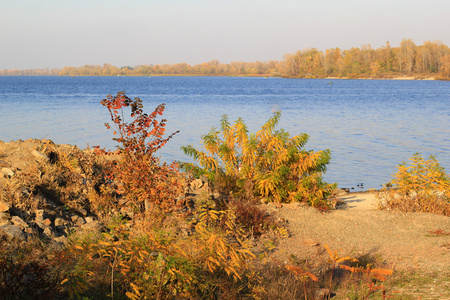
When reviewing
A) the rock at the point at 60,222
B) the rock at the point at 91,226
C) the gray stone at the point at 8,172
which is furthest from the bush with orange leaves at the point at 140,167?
the gray stone at the point at 8,172

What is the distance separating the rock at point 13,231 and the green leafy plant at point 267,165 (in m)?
4.74

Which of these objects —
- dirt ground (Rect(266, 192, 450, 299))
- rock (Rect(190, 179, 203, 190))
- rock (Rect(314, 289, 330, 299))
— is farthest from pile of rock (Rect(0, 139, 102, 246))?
rock (Rect(314, 289, 330, 299))

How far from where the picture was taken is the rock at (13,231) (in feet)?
18.7

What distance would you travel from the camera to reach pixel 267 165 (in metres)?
10.1

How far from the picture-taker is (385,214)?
9273 mm

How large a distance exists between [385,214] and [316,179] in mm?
1631

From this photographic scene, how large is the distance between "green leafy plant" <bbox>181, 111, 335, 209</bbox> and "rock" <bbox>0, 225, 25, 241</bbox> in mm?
4744

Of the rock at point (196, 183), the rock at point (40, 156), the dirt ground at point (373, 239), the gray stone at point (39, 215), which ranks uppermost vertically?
the rock at point (40, 156)

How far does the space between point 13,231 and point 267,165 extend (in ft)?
19.1

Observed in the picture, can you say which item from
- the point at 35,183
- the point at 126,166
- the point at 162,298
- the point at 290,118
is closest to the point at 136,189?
the point at 126,166

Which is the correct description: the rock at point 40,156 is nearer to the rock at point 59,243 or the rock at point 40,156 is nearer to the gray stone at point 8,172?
the gray stone at point 8,172

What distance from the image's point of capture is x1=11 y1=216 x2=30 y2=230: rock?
242 inches

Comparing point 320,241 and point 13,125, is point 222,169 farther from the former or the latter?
point 13,125

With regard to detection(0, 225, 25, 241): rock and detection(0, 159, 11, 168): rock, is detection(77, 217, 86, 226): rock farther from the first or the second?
detection(0, 159, 11, 168): rock
